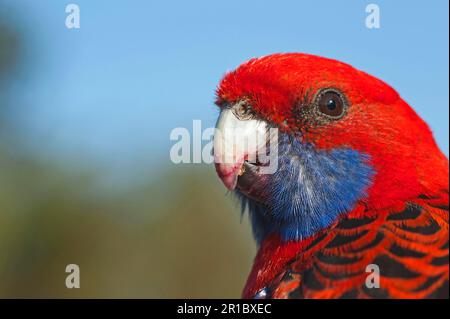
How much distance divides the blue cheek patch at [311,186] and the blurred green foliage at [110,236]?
28.2 feet

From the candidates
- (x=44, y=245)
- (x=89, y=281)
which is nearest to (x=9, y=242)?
(x=44, y=245)

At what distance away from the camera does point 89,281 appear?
1245cm

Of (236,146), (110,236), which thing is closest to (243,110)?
(236,146)

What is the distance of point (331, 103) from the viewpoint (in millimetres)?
3883

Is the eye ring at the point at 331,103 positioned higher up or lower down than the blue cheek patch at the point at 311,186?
higher up

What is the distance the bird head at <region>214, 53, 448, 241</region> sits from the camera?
146 inches

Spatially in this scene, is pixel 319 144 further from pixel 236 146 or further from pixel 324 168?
pixel 236 146

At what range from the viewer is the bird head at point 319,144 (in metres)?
3.71

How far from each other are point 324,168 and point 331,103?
458 millimetres

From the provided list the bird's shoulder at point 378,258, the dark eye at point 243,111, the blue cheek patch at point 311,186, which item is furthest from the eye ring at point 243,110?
the bird's shoulder at point 378,258

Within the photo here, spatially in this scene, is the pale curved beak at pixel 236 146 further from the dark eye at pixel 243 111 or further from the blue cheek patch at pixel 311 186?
the blue cheek patch at pixel 311 186

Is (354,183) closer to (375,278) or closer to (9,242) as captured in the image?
(375,278)
